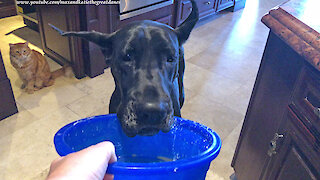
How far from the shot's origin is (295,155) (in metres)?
1.06

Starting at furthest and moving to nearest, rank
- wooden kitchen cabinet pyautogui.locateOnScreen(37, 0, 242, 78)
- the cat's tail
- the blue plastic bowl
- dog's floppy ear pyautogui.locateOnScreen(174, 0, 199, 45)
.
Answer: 1. the cat's tail
2. wooden kitchen cabinet pyautogui.locateOnScreen(37, 0, 242, 78)
3. dog's floppy ear pyautogui.locateOnScreen(174, 0, 199, 45)
4. the blue plastic bowl

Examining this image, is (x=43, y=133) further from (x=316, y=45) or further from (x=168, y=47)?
(x=316, y=45)

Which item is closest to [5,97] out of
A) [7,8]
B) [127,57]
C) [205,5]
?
[127,57]

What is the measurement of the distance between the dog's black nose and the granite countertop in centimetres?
52

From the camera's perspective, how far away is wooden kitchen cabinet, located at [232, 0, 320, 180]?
0.94 meters

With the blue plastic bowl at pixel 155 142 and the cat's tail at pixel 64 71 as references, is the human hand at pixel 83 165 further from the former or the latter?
the cat's tail at pixel 64 71

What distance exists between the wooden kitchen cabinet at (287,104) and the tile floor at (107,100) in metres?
0.61

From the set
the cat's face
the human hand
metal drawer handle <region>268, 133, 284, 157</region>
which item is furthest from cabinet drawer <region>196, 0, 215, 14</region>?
the human hand

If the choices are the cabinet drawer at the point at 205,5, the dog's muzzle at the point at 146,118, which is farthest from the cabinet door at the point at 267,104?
the cabinet drawer at the point at 205,5

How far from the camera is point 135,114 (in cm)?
100

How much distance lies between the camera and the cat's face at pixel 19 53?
2.42m

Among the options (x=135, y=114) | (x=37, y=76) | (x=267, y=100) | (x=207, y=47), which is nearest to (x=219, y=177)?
(x=267, y=100)

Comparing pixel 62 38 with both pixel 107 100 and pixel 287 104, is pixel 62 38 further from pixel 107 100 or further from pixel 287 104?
pixel 287 104

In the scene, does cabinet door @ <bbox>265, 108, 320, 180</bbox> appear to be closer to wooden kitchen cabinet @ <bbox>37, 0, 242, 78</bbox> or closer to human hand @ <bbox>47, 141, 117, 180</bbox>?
human hand @ <bbox>47, 141, 117, 180</bbox>
